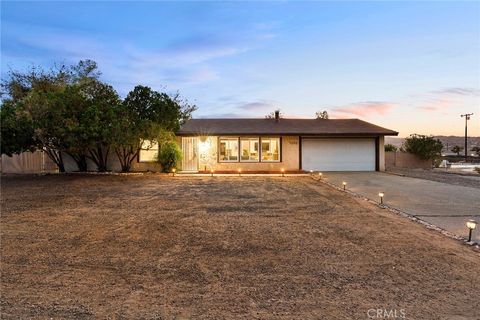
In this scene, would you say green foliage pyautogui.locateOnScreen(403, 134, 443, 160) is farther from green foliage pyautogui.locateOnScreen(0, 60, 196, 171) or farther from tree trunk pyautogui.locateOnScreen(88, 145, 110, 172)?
tree trunk pyautogui.locateOnScreen(88, 145, 110, 172)

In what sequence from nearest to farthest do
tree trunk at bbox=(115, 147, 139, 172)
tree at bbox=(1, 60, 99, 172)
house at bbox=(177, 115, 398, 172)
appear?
tree at bbox=(1, 60, 99, 172)
tree trunk at bbox=(115, 147, 139, 172)
house at bbox=(177, 115, 398, 172)

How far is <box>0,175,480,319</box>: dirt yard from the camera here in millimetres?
3400

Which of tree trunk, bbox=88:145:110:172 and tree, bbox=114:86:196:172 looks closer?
tree, bbox=114:86:196:172

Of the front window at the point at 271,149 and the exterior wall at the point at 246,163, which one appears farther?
the front window at the point at 271,149

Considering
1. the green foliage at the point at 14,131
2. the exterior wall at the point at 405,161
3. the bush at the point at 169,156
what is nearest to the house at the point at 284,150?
the bush at the point at 169,156

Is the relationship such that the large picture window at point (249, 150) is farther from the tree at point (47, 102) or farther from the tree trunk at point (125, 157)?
the tree at point (47, 102)

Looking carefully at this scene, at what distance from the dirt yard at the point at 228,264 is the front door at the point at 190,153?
11.9 meters

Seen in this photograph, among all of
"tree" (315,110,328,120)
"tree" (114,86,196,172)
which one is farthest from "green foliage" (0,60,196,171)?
"tree" (315,110,328,120)

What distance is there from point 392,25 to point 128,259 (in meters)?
14.9

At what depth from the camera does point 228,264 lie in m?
4.71

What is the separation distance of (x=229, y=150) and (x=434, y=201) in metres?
13.1

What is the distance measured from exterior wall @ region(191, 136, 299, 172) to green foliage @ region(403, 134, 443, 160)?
1083cm

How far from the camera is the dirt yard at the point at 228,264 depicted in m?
3.40

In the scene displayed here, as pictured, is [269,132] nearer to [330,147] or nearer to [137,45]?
[330,147]
